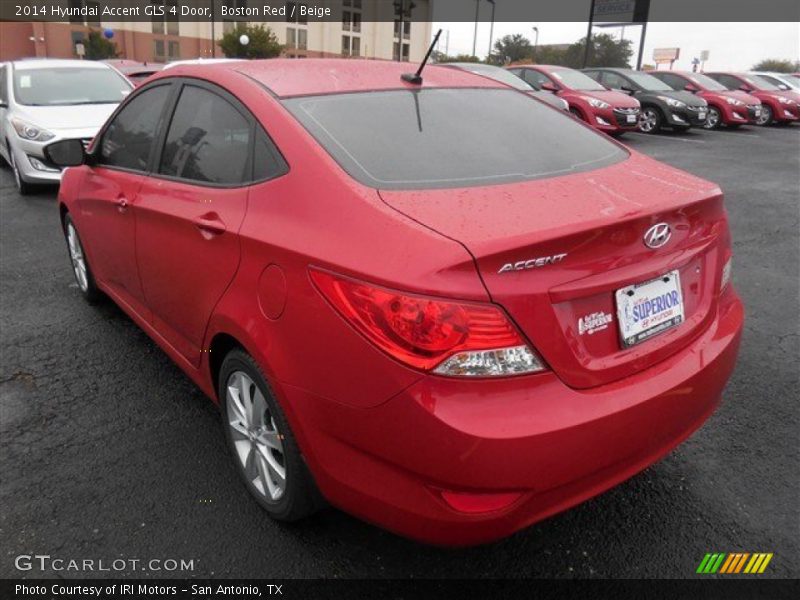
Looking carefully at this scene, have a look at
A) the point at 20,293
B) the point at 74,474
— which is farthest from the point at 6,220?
the point at 74,474

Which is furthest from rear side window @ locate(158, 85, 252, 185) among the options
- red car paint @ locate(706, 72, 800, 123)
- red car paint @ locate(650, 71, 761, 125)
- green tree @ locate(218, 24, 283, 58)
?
green tree @ locate(218, 24, 283, 58)

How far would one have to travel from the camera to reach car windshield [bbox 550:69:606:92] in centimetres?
1457

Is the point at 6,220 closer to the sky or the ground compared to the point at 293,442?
closer to the ground

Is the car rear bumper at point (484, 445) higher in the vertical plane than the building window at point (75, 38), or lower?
lower

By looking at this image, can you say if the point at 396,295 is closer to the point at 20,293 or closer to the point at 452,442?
the point at 452,442

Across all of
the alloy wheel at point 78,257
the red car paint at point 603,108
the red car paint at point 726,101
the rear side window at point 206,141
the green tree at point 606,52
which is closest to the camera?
the rear side window at point 206,141

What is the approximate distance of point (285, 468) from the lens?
7.26 ft

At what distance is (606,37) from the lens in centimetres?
7750

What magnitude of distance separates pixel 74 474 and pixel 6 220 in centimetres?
521

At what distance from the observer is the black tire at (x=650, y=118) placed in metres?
16.0

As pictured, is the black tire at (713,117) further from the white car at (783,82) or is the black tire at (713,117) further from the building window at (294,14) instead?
the building window at (294,14)

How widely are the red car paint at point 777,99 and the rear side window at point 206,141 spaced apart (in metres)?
20.8

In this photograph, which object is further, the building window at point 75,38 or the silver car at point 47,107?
the building window at point 75,38

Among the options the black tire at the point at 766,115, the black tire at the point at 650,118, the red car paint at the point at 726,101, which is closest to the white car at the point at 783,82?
the black tire at the point at 766,115
